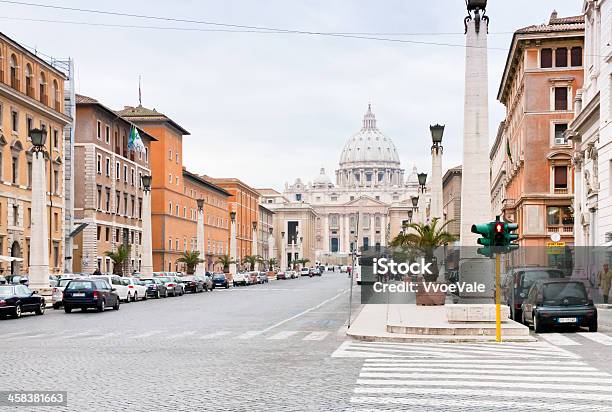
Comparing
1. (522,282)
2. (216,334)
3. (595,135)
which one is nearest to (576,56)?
(595,135)

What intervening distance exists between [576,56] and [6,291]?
1906 inches

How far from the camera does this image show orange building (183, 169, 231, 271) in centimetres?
11297

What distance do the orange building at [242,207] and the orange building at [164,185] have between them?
32.5 meters

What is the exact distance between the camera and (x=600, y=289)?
42.2 metres

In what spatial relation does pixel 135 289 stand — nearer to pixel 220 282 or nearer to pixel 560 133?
pixel 220 282

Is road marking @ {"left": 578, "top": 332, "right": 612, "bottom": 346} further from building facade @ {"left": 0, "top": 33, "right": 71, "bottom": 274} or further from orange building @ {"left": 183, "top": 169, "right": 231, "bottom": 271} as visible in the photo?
orange building @ {"left": 183, "top": 169, "right": 231, "bottom": 271}

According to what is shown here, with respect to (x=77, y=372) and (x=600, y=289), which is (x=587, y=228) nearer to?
(x=600, y=289)

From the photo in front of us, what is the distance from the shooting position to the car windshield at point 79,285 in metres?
38.8

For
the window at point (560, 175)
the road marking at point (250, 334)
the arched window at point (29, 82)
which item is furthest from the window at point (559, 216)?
the road marking at point (250, 334)

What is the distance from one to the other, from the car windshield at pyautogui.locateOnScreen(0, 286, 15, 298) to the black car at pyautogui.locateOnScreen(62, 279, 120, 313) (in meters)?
4.09

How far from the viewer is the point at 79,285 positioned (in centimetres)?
3894

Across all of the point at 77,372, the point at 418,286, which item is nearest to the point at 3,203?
the point at 418,286

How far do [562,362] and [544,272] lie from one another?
566 inches

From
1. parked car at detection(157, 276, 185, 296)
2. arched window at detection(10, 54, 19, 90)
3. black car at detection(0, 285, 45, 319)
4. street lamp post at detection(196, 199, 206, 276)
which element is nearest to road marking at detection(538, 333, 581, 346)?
black car at detection(0, 285, 45, 319)
